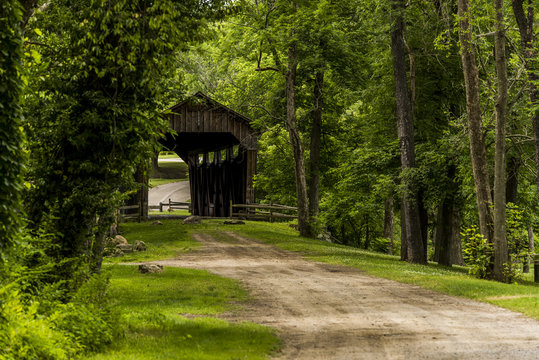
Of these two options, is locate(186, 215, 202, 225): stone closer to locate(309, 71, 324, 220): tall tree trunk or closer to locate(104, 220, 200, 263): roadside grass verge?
locate(104, 220, 200, 263): roadside grass verge

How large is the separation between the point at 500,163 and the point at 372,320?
8.73 m

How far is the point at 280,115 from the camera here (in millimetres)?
32219

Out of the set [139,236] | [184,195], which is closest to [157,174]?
[184,195]

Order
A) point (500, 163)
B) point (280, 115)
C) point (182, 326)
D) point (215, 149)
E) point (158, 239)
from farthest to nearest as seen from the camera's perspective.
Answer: point (215, 149) → point (280, 115) → point (158, 239) → point (500, 163) → point (182, 326)

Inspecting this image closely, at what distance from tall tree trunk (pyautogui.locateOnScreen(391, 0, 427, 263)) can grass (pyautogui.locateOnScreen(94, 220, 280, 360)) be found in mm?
8683

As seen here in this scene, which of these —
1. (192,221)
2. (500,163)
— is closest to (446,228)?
(500,163)

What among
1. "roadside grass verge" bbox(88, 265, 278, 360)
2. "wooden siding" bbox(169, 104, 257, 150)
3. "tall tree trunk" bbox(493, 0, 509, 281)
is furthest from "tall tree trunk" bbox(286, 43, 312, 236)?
"roadside grass verge" bbox(88, 265, 278, 360)

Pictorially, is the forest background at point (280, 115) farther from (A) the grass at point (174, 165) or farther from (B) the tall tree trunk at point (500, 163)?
(A) the grass at point (174, 165)

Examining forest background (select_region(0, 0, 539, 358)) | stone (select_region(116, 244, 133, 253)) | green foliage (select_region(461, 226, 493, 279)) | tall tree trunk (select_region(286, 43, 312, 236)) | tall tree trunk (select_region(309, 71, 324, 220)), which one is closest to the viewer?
forest background (select_region(0, 0, 539, 358))

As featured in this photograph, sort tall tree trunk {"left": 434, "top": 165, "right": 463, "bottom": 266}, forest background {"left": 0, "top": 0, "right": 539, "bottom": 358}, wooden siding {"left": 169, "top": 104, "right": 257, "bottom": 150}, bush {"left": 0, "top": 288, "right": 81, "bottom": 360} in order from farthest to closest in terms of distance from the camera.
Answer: wooden siding {"left": 169, "top": 104, "right": 257, "bottom": 150} < tall tree trunk {"left": 434, "top": 165, "right": 463, "bottom": 266} < forest background {"left": 0, "top": 0, "right": 539, "bottom": 358} < bush {"left": 0, "top": 288, "right": 81, "bottom": 360}

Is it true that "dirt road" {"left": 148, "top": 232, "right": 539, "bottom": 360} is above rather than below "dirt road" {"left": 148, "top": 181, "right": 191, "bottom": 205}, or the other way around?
below

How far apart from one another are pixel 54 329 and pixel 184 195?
61188 millimetres

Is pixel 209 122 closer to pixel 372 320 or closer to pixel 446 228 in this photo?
pixel 446 228

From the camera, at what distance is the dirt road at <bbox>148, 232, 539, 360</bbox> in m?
8.17
